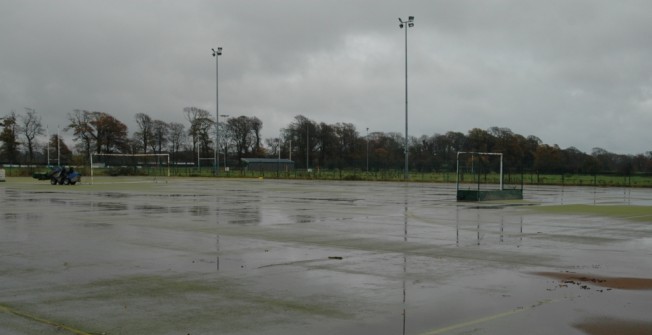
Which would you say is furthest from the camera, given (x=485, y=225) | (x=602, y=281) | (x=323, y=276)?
(x=485, y=225)

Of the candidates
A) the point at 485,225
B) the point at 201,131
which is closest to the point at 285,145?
the point at 201,131

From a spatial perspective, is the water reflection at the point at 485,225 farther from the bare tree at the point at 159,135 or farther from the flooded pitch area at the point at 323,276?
the bare tree at the point at 159,135

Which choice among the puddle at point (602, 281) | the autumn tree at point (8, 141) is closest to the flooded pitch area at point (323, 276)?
the puddle at point (602, 281)

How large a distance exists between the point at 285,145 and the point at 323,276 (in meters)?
125

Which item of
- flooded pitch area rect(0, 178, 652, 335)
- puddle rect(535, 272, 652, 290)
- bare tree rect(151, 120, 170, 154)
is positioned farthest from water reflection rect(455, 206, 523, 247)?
bare tree rect(151, 120, 170, 154)

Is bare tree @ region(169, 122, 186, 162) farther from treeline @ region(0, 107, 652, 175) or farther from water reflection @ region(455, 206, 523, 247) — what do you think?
water reflection @ region(455, 206, 523, 247)

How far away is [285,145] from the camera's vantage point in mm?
134250

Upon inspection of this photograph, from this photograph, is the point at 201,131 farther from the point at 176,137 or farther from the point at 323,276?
the point at 323,276

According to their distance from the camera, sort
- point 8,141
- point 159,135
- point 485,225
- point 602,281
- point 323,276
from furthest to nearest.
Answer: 1. point 159,135
2. point 8,141
3. point 485,225
4. point 323,276
5. point 602,281

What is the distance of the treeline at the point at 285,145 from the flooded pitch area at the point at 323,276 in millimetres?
59579

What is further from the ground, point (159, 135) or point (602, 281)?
point (159, 135)

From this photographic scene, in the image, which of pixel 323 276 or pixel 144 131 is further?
pixel 144 131

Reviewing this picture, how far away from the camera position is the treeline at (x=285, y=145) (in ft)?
306

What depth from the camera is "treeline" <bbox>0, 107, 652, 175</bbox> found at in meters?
93.3
